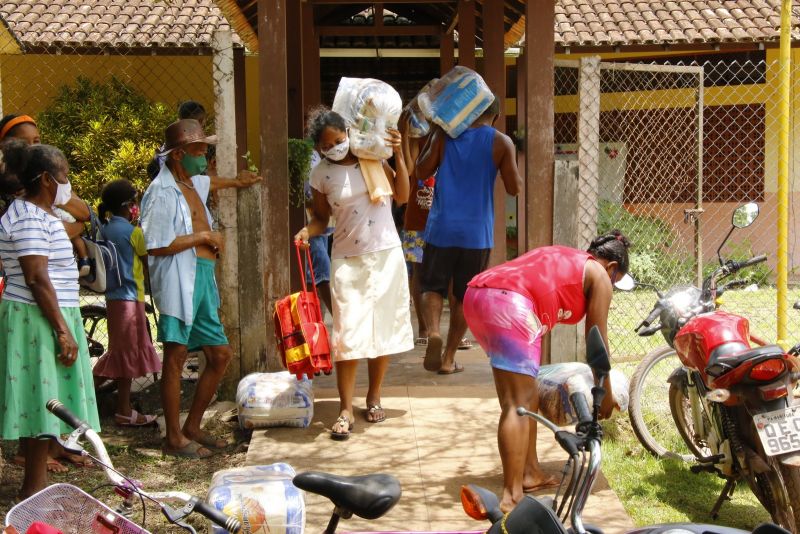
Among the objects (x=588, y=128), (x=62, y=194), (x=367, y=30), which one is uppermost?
(x=367, y=30)

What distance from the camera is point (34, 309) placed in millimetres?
4605

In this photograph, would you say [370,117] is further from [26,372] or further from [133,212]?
[26,372]

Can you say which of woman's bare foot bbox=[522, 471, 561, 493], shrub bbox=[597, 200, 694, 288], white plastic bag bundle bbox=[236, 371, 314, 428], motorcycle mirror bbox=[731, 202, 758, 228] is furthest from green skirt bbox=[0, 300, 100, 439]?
shrub bbox=[597, 200, 694, 288]

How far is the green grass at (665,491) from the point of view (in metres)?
4.88

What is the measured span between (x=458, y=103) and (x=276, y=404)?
2218mm

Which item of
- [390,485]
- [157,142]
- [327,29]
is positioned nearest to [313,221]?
[390,485]

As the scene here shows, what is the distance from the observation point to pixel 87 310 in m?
7.21

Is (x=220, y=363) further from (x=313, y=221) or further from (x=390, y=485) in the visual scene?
(x=390, y=485)

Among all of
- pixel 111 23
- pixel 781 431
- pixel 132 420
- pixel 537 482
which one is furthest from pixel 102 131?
pixel 781 431

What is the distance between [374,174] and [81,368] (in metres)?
1.97

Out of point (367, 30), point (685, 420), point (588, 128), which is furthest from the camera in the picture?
point (367, 30)

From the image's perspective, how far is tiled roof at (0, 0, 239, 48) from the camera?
41.3 feet

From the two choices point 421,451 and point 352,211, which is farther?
point 352,211

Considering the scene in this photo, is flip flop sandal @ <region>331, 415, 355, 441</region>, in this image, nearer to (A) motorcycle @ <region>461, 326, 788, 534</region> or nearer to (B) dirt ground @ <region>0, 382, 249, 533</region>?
(B) dirt ground @ <region>0, 382, 249, 533</region>
